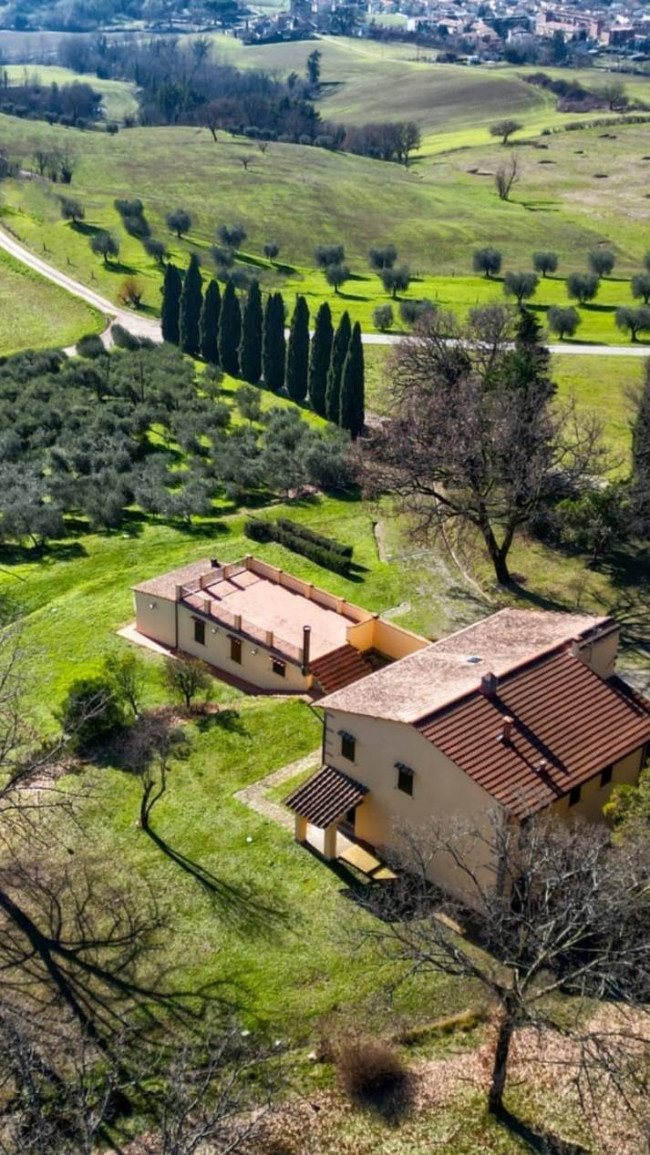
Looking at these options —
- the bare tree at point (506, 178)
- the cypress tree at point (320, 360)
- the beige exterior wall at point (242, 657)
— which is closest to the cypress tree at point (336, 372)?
the cypress tree at point (320, 360)

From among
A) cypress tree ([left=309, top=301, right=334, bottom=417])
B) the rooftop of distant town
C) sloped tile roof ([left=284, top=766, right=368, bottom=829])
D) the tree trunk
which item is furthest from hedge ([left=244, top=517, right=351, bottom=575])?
the tree trunk

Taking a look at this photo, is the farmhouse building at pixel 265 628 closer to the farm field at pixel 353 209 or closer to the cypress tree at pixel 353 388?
the cypress tree at pixel 353 388

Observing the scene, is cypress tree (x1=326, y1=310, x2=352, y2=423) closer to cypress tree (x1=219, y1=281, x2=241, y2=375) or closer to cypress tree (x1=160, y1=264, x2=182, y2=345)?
cypress tree (x1=219, y1=281, x2=241, y2=375)

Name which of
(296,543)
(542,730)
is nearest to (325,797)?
(542,730)

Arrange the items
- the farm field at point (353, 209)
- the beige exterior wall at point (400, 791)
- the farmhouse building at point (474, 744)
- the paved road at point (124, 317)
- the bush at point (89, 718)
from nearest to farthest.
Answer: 1. the beige exterior wall at point (400, 791)
2. the farmhouse building at point (474, 744)
3. the bush at point (89, 718)
4. the paved road at point (124, 317)
5. the farm field at point (353, 209)

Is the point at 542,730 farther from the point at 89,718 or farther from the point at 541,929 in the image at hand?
the point at 89,718
